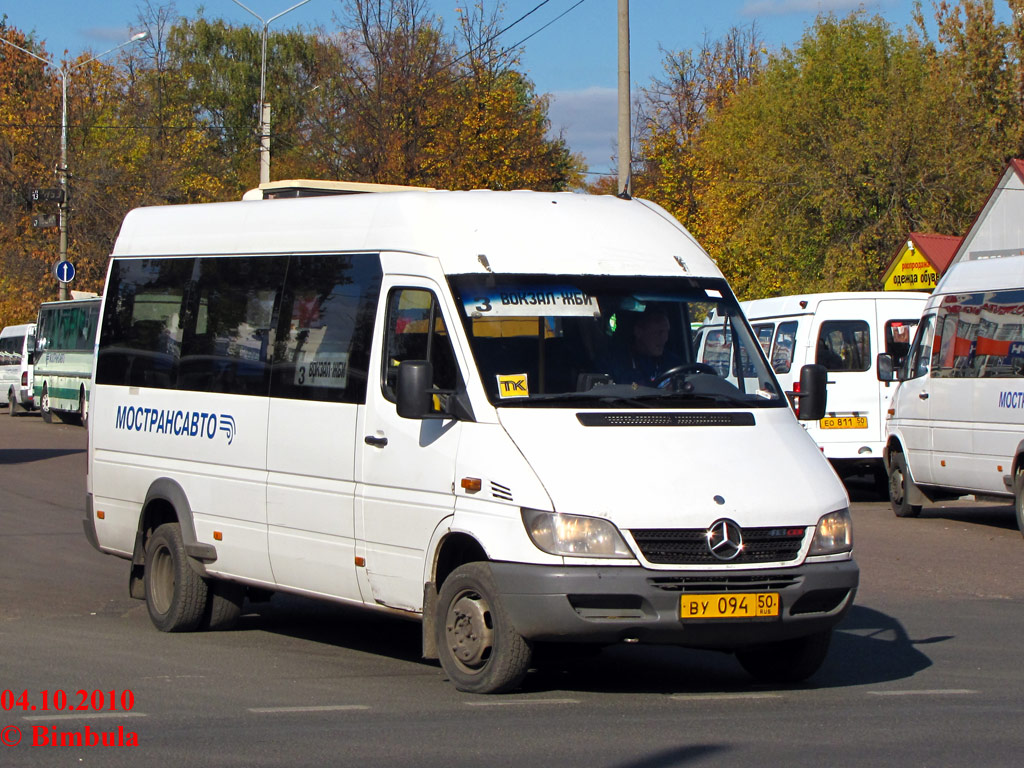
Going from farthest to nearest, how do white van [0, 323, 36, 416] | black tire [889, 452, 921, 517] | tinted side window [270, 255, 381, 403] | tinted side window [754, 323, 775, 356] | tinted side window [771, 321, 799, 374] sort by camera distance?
white van [0, 323, 36, 416]
tinted side window [754, 323, 775, 356]
tinted side window [771, 321, 799, 374]
black tire [889, 452, 921, 517]
tinted side window [270, 255, 381, 403]

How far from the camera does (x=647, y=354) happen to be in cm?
788

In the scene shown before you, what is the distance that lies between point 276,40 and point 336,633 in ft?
201

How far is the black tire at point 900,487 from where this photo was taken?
57.7 ft

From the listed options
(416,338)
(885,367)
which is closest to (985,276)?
(885,367)

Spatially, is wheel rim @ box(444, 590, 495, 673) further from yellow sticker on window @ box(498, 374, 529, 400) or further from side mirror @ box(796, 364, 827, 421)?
side mirror @ box(796, 364, 827, 421)

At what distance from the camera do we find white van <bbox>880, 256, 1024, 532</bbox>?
1539 centimetres

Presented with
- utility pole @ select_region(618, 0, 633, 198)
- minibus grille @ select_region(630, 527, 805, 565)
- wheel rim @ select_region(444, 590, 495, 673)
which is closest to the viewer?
minibus grille @ select_region(630, 527, 805, 565)

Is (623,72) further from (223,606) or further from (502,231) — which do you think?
(502,231)

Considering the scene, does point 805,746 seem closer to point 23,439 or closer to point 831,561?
point 831,561

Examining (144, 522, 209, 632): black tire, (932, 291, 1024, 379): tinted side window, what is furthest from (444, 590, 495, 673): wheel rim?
(932, 291, 1024, 379): tinted side window

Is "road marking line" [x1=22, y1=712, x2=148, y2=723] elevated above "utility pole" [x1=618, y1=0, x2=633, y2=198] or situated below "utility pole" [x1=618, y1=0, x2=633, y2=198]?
below

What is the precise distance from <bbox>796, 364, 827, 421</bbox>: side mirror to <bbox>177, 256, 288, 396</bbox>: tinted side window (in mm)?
3141

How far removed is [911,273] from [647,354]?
64.4 ft

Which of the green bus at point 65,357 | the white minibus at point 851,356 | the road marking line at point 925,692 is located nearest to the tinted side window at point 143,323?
the road marking line at point 925,692
